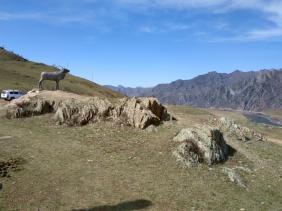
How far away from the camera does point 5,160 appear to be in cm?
2378

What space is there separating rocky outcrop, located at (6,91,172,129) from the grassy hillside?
39.2m

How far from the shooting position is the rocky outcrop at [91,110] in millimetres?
30391

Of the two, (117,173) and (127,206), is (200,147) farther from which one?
(127,206)

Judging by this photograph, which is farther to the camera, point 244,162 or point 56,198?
point 244,162

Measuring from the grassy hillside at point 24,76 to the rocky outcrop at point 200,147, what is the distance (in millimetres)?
47150

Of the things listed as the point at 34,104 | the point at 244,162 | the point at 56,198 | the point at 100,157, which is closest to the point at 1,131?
the point at 34,104

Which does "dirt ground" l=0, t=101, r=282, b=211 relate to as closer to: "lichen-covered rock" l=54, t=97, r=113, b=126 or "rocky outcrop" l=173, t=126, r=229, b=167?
"rocky outcrop" l=173, t=126, r=229, b=167

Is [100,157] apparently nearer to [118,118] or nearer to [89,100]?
[118,118]

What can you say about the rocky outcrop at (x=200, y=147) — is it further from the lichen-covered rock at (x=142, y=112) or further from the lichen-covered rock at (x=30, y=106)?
the lichen-covered rock at (x=30, y=106)

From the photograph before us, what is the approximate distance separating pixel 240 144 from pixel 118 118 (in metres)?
8.06

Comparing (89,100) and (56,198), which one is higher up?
(89,100)

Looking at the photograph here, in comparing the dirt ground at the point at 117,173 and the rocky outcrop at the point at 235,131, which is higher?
the rocky outcrop at the point at 235,131

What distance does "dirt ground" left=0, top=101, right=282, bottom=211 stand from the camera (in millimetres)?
20328

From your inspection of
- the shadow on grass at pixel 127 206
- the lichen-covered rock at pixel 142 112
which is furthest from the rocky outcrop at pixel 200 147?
the shadow on grass at pixel 127 206
